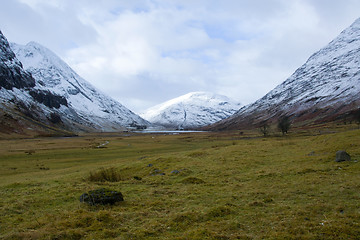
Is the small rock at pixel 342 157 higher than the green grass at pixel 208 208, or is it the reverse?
the small rock at pixel 342 157

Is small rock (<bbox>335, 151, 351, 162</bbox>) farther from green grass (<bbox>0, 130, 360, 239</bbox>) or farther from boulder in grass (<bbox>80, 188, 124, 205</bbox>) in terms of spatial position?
boulder in grass (<bbox>80, 188, 124, 205</bbox>)

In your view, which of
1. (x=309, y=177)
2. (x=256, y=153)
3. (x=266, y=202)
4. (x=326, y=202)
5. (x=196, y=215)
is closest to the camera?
(x=196, y=215)

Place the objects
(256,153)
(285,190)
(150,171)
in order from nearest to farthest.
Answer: (285,190)
(150,171)
(256,153)

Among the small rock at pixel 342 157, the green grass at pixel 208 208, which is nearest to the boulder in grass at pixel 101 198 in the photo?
the green grass at pixel 208 208

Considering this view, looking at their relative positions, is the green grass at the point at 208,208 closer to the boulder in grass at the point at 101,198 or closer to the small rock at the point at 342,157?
the boulder in grass at the point at 101,198

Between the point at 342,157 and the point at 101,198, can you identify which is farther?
the point at 342,157

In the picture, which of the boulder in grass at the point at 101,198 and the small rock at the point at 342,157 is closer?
the boulder in grass at the point at 101,198

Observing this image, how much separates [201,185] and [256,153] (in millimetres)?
19792

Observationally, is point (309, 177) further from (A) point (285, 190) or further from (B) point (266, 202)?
(B) point (266, 202)

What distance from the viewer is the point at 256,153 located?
129 feet

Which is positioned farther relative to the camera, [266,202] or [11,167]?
[11,167]

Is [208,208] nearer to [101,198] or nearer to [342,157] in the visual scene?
[101,198]

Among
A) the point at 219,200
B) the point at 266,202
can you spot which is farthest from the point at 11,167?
the point at 266,202

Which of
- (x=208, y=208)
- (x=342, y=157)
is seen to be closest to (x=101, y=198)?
(x=208, y=208)
